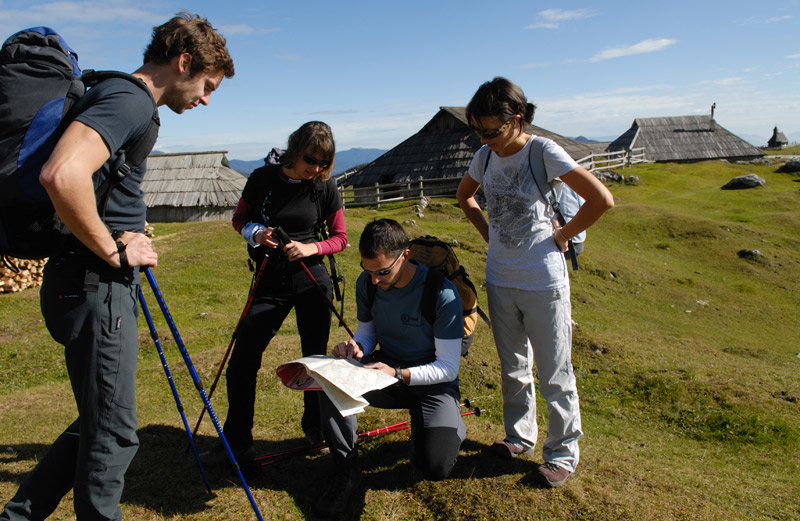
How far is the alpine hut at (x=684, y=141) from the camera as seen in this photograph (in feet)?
161

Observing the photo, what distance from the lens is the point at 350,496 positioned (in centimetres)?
398

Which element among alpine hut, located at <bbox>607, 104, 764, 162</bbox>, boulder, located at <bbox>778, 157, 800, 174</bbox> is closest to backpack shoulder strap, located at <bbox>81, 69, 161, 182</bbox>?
boulder, located at <bbox>778, 157, 800, 174</bbox>

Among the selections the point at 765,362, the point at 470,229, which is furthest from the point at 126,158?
the point at 470,229

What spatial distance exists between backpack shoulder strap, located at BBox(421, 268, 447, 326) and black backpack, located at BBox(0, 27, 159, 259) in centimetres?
207

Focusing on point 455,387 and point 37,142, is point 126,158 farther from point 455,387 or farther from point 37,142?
point 455,387

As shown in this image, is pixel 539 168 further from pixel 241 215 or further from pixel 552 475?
pixel 241 215

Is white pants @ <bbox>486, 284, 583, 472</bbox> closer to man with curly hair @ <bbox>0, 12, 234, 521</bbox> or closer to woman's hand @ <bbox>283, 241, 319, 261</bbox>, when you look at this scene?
woman's hand @ <bbox>283, 241, 319, 261</bbox>

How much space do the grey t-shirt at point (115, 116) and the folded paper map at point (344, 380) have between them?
4.92 ft

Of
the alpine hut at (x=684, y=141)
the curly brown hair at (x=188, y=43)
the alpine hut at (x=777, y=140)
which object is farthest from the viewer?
the alpine hut at (x=777, y=140)

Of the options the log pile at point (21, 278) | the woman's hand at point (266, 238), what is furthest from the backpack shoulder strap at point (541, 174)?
the log pile at point (21, 278)

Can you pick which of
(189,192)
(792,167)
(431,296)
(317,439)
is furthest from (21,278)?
(792,167)

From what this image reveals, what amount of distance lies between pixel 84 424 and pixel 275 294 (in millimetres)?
1727

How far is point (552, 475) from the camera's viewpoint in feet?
13.4

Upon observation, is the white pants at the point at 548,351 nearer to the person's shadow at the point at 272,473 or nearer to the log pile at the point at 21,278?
the person's shadow at the point at 272,473
